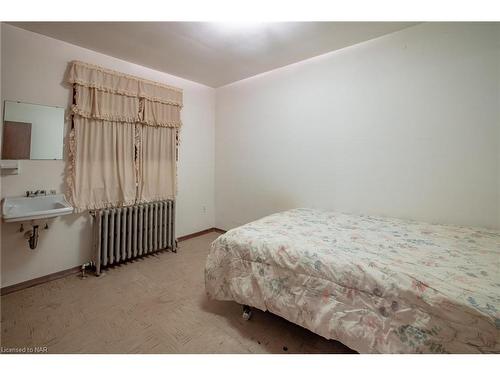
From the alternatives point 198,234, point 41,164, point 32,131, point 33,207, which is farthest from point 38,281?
point 198,234

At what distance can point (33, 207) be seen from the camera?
6.95 feet

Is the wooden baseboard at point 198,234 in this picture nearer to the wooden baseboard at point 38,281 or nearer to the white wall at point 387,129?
the white wall at point 387,129

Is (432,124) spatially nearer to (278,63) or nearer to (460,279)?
(460,279)

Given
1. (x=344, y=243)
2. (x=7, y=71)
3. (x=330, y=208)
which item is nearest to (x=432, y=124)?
(x=330, y=208)

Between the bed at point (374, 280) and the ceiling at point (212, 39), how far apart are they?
1829 mm

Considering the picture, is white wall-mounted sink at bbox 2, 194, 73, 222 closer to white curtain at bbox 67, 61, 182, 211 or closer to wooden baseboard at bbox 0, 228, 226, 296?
white curtain at bbox 67, 61, 182, 211

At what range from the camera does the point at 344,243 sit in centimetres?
158

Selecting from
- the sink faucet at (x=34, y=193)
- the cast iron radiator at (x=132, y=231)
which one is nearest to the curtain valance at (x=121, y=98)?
the sink faucet at (x=34, y=193)

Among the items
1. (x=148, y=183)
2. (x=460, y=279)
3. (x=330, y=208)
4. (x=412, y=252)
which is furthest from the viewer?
(x=148, y=183)

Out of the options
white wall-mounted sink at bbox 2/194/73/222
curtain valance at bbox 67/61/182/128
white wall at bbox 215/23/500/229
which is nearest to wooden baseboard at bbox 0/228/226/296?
white wall-mounted sink at bbox 2/194/73/222

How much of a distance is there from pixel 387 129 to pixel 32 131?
3.51 metres

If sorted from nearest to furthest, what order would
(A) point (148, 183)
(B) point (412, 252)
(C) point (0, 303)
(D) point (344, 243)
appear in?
(B) point (412, 252), (D) point (344, 243), (C) point (0, 303), (A) point (148, 183)

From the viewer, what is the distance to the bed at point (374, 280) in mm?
983
